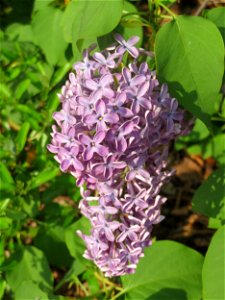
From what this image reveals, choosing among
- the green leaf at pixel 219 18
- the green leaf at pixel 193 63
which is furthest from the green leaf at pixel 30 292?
the green leaf at pixel 219 18

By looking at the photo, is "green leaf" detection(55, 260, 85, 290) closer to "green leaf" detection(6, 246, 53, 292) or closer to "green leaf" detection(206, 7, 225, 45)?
"green leaf" detection(6, 246, 53, 292)

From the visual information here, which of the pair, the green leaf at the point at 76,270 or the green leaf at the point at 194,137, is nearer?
the green leaf at the point at 76,270

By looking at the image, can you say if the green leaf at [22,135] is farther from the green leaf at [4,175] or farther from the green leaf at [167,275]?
the green leaf at [167,275]

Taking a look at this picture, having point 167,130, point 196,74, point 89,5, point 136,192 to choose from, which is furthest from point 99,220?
point 89,5

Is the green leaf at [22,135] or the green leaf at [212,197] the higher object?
the green leaf at [22,135]

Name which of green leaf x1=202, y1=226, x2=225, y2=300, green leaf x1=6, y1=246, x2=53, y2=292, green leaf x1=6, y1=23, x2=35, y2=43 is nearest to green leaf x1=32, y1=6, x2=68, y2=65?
green leaf x1=6, y1=23, x2=35, y2=43

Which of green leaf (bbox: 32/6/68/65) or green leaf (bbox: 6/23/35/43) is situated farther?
green leaf (bbox: 6/23/35/43)

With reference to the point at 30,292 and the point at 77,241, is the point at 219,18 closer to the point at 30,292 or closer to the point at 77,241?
the point at 77,241
